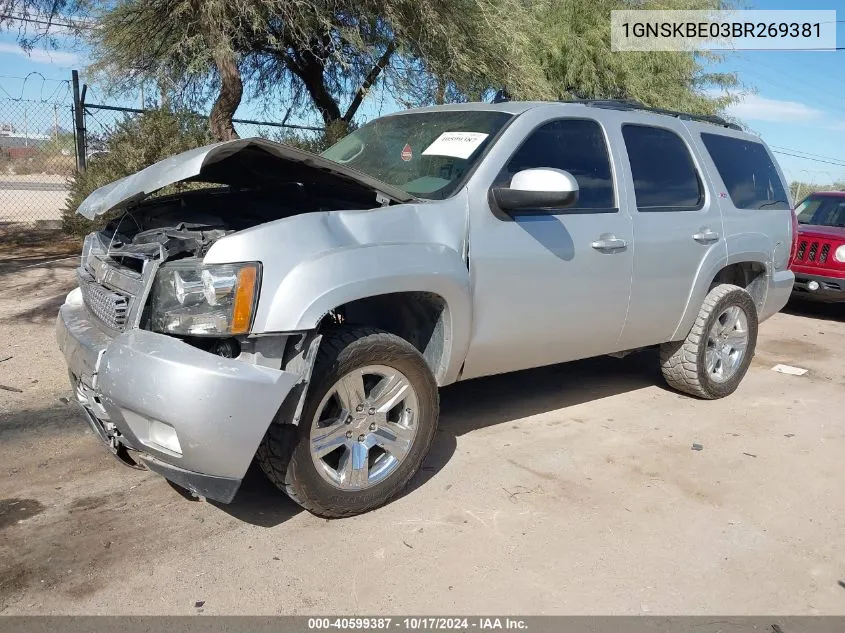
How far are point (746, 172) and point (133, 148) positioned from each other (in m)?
7.50

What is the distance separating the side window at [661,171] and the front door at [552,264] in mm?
282

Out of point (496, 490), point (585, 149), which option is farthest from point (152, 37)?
point (496, 490)

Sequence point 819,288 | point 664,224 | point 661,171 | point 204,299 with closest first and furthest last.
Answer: point 204,299 → point 664,224 → point 661,171 → point 819,288

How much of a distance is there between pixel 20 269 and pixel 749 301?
24.6ft

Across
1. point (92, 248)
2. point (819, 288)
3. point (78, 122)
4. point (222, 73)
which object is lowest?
point (819, 288)

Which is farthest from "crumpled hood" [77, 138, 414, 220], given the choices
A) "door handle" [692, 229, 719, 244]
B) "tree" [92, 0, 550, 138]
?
"tree" [92, 0, 550, 138]

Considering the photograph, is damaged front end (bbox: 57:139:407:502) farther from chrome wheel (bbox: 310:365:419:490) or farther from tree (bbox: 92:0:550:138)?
tree (bbox: 92:0:550:138)

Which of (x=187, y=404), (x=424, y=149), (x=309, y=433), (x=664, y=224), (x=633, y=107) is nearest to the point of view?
(x=187, y=404)

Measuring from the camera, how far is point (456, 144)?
4.10 metres

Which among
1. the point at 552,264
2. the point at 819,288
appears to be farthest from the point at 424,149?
the point at 819,288

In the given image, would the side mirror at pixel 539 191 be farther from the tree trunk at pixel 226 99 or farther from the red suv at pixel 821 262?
the tree trunk at pixel 226 99

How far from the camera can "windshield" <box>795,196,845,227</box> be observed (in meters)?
9.88

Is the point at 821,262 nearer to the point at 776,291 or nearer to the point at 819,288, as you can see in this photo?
the point at 819,288

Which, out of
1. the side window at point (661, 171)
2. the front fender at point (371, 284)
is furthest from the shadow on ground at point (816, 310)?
the front fender at point (371, 284)
